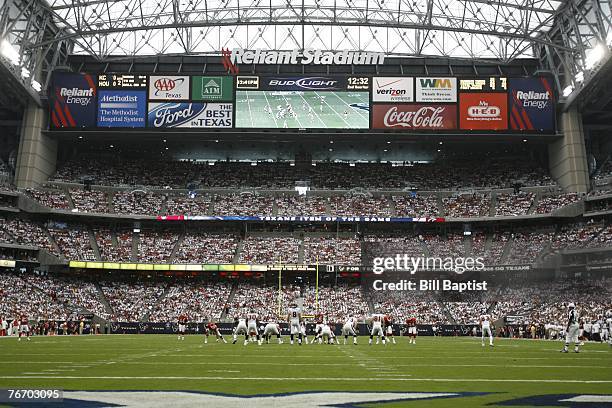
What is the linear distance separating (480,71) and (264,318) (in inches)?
1309

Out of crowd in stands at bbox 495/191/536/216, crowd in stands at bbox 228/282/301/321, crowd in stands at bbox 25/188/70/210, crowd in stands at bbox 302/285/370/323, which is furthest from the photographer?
crowd in stands at bbox 495/191/536/216

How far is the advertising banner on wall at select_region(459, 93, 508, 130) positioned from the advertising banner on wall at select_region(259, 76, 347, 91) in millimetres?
11107

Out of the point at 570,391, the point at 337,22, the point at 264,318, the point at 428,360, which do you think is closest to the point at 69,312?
the point at 264,318

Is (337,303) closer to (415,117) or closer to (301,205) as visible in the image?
(301,205)

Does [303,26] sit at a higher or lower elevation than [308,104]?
higher

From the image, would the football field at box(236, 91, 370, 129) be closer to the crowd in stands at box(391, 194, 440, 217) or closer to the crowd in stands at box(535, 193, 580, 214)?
the crowd in stands at box(391, 194, 440, 217)

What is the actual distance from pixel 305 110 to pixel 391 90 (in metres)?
8.10

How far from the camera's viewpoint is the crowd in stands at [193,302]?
5378 cm

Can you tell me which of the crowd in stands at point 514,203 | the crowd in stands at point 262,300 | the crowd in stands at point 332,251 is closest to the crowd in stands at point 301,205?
the crowd in stands at point 332,251

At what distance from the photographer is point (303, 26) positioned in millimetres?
59031

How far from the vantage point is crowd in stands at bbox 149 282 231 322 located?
176 ft

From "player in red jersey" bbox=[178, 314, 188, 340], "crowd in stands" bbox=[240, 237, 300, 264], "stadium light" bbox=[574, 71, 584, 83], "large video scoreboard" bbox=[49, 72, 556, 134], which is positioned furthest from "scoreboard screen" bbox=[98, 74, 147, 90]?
"stadium light" bbox=[574, 71, 584, 83]

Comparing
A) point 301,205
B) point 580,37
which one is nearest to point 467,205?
point 301,205

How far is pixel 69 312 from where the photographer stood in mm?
52094
